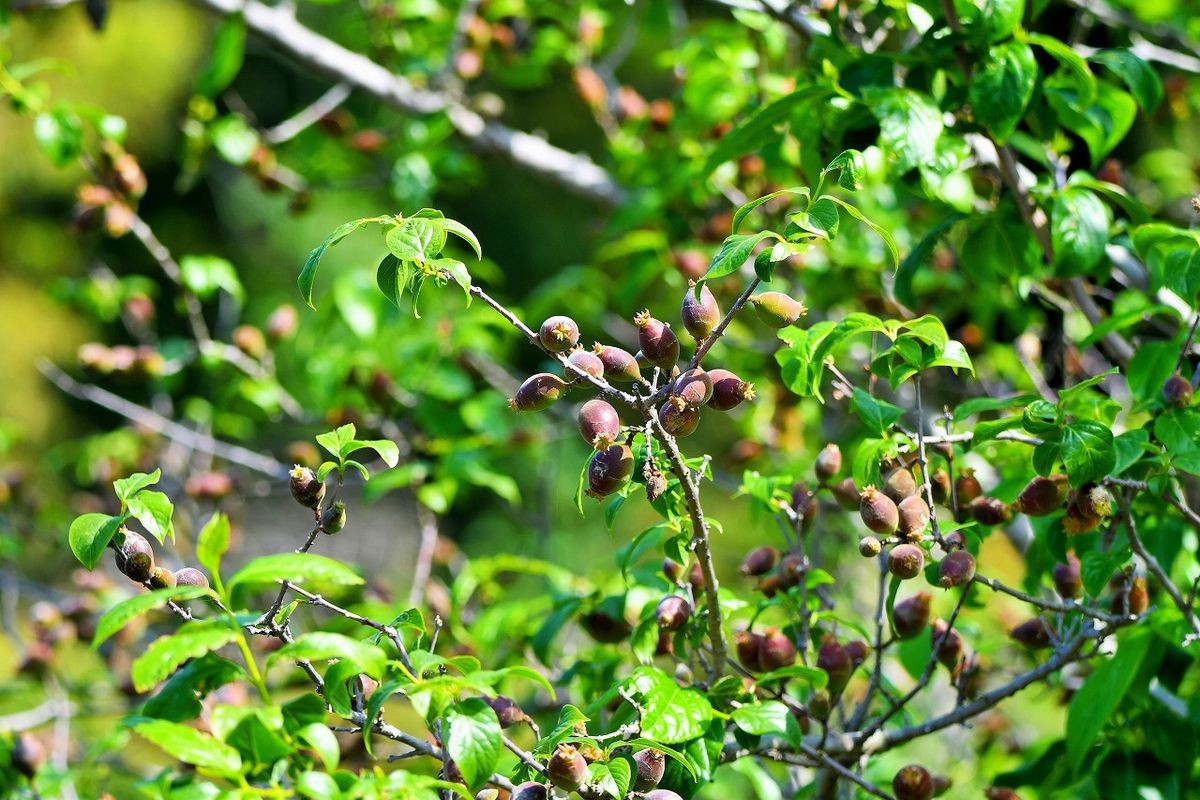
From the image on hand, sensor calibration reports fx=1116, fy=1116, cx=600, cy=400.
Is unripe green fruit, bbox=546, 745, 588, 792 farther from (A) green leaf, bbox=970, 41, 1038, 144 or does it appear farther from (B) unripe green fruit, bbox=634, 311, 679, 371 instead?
(A) green leaf, bbox=970, 41, 1038, 144

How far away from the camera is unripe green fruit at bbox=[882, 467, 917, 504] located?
104 centimetres

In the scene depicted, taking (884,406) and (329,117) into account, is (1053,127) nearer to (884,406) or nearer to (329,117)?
(884,406)

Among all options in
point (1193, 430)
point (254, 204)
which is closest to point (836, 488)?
point (1193, 430)

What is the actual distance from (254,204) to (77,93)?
1.06m

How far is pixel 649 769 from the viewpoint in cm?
90

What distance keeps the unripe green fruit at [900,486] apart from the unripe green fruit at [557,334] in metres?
0.35

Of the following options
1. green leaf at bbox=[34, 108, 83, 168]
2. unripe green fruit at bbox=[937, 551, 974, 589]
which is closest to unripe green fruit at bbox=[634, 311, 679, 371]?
unripe green fruit at bbox=[937, 551, 974, 589]

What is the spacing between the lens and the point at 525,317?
2389 mm

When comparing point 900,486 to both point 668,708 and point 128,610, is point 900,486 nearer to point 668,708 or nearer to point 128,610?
point 668,708

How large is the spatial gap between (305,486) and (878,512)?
1.66 feet

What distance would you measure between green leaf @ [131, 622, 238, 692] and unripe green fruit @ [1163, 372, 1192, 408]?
3.02ft

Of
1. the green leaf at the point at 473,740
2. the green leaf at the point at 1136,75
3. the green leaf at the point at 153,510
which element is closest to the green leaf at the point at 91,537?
the green leaf at the point at 153,510

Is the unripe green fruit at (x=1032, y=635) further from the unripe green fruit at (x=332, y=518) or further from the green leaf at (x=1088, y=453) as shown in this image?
the unripe green fruit at (x=332, y=518)

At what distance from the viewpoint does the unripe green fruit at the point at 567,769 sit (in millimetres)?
805
